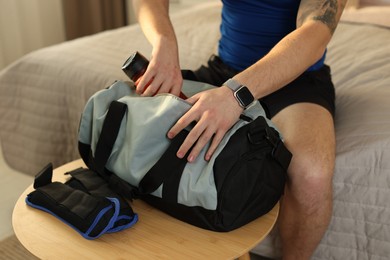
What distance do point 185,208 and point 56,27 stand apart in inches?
87.4

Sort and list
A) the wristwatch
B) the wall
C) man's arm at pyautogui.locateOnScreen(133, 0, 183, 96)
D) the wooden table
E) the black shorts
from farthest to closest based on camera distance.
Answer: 1. the wall
2. the black shorts
3. man's arm at pyautogui.locateOnScreen(133, 0, 183, 96)
4. the wristwatch
5. the wooden table

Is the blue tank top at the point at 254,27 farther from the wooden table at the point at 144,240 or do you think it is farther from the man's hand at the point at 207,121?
the wooden table at the point at 144,240

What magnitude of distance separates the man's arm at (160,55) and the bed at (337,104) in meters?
0.29

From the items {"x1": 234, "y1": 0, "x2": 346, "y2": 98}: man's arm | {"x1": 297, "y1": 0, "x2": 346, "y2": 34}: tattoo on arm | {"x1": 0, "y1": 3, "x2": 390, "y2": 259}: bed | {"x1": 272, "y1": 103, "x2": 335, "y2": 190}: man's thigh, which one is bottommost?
{"x1": 0, "y1": 3, "x2": 390, "y2": 259}: bed

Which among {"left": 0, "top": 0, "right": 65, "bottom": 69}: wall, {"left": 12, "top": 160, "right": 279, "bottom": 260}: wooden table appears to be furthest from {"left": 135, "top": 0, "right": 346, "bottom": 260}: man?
{"left": 0, "top": 0, "right": 65, "bottom": 69}: wall

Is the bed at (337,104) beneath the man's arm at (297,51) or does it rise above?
beneath

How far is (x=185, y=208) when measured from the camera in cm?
90

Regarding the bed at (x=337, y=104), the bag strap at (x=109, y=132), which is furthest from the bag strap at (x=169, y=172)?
the bed at (x=337, y=104)

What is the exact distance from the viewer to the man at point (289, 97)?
93cm

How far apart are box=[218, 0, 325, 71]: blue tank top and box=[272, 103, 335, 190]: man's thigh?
0.65 ft

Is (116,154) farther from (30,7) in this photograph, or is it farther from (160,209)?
(30,7)

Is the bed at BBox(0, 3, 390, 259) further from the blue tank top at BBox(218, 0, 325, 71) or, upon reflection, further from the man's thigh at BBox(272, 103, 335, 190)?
the blue tank top at BBox(218, 0, 325, 71)

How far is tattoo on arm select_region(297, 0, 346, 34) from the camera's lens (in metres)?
1.11

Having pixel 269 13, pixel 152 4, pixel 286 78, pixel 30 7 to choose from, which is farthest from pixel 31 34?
pixel 286 78
